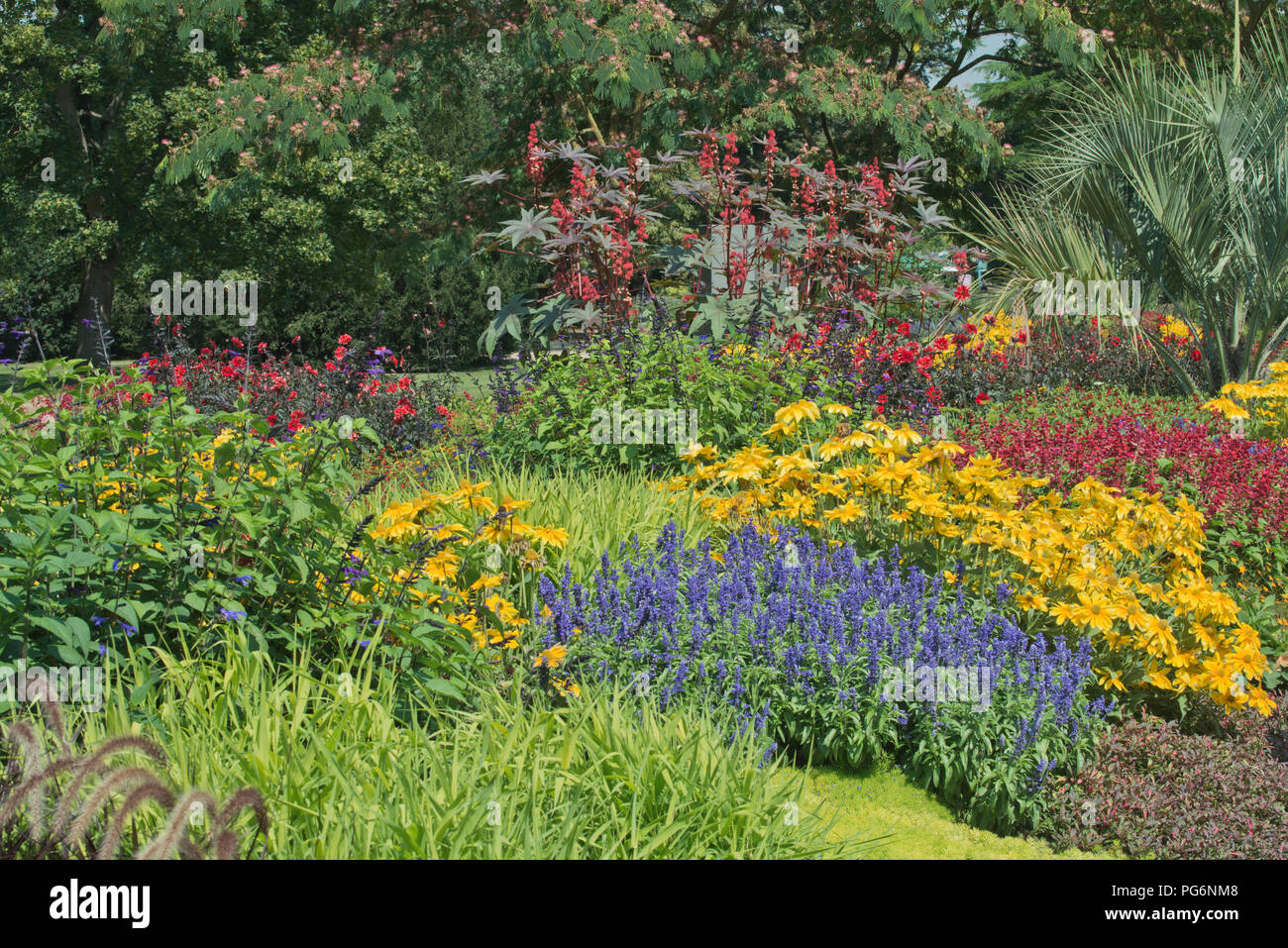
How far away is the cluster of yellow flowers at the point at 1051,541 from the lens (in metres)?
3.66

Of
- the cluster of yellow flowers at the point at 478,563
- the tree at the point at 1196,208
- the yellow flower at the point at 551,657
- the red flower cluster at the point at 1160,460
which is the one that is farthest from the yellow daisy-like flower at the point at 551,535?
the tree at the point at 1196,208

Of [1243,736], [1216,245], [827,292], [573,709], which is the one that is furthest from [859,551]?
[1216,245]

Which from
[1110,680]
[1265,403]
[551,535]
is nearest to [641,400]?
[551,535]

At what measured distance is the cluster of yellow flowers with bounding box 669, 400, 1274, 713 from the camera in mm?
3658

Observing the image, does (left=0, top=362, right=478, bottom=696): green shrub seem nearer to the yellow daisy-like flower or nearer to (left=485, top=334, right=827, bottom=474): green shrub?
the yellow daisy-like flower

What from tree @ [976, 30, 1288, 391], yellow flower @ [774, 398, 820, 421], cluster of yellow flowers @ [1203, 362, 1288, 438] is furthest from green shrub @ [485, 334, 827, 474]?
tree @ [976, 30, 1288, 391]

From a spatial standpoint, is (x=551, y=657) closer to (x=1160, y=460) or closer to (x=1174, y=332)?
(x=1160, y=460)

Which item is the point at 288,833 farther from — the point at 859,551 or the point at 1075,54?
the point at 1075,54

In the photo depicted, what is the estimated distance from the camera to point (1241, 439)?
5738 millimetres

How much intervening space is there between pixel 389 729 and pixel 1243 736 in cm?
301

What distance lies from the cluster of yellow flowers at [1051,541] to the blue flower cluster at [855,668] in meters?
0.22

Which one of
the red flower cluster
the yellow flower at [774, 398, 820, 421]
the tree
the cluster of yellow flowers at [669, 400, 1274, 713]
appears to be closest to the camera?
the cluster of yellow flowers at [669, 400, 1274, 713]

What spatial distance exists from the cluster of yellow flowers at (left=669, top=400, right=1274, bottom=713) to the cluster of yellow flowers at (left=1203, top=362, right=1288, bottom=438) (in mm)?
2120

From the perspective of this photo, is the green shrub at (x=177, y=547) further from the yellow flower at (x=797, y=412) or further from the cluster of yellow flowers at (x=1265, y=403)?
the cluster of yellow flowers at (x=1265, y=403)
